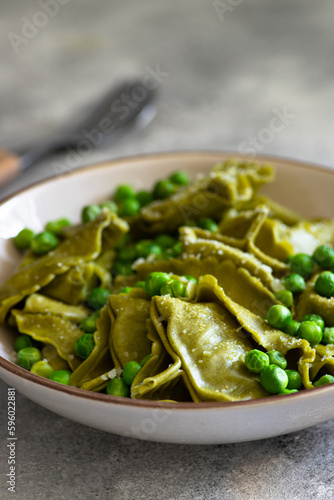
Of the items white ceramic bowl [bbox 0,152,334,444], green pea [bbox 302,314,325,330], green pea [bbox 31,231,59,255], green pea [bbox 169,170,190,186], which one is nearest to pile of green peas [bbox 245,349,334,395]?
white ceramic bowl [bbox 0,152,334,444]

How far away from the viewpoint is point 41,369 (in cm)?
250

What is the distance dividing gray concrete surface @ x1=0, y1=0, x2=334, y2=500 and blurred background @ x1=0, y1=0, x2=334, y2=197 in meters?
0.02

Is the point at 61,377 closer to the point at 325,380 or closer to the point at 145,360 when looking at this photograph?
the point at 145,360

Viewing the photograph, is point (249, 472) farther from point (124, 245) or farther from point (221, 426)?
point (124, 245)

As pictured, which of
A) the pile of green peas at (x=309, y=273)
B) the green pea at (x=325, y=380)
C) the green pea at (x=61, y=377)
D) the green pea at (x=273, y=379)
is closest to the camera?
the green pea at (x=273, y=379)

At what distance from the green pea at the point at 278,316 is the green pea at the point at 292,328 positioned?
23 millimetres

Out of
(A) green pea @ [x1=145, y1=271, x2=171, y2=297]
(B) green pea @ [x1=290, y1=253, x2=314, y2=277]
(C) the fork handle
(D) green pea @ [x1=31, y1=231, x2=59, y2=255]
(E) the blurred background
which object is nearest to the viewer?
(A) green pea @ [x1=145, y1=271, x2=171, y2=297]

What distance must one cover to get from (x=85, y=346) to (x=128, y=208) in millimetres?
1129

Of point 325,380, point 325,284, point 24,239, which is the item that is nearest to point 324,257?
point 325,284

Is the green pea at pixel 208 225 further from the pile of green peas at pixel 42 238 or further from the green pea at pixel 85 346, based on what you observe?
the green pea at pixel 85 346

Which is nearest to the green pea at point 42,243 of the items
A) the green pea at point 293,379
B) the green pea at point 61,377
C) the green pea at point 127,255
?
the green pea at point 127,255

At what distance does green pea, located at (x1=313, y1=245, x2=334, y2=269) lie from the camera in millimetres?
2836

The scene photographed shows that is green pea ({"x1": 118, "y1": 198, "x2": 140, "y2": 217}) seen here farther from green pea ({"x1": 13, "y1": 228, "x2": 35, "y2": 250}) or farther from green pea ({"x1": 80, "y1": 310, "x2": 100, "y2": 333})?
green pea ({"x1": 80, "y1": 310, "x2": 100, "y2": 333})

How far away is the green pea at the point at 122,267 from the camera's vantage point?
10.2ft
